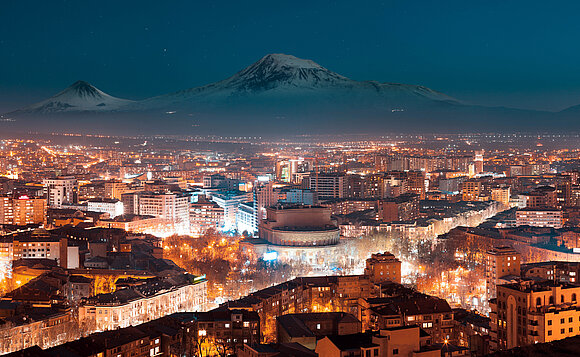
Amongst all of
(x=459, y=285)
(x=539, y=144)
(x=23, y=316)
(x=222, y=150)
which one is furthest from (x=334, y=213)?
(x=539, y=144)

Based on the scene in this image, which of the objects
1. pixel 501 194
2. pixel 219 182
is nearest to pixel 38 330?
pixel 501 194

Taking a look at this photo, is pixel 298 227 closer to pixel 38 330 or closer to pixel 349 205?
pixel 349 205

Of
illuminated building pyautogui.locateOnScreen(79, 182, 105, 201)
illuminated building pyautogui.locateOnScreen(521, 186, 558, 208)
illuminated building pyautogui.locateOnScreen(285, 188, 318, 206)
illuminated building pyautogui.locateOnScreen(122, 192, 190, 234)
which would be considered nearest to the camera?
illuminated building pyautogui.locateOnScreen(122, 192, 190, 234)

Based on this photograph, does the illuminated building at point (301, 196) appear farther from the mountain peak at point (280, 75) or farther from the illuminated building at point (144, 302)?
the mountain peak at point (280, 75)

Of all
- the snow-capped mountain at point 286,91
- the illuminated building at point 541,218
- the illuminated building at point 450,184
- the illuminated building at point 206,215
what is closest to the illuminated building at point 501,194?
the illuminated building at point 450,184

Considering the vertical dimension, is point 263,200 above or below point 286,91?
below

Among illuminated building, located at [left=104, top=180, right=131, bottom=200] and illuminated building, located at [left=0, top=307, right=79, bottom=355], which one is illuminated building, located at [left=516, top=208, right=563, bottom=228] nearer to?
illuminated building, located at [left=104, top=180, right=131, bottom=200]

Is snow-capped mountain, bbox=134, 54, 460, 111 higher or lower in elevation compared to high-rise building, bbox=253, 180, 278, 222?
higher

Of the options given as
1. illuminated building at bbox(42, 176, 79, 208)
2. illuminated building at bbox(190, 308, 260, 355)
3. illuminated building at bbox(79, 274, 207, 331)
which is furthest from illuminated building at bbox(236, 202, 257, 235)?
illuminated building at bbox(190, 308, 260, 355)
